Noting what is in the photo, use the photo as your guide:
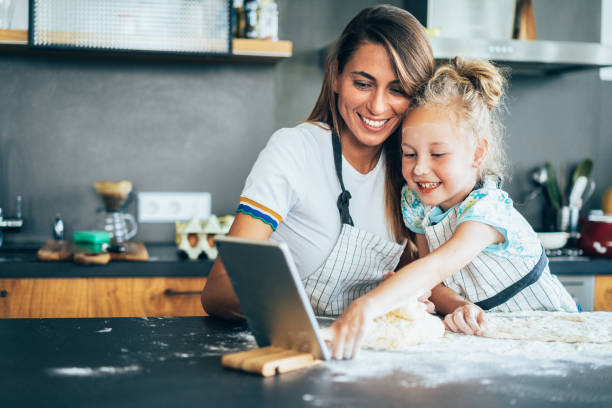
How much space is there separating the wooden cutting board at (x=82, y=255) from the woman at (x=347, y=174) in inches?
32.6

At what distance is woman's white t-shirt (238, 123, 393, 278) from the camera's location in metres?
1.30

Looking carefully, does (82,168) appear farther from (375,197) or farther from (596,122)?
(596,122)

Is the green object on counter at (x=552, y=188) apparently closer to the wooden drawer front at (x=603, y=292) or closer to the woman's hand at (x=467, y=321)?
the wooden drawer front at (x=603, y=292)

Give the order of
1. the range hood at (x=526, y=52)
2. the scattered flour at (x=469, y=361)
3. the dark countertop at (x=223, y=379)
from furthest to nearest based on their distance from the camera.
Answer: the range hood at (x=526, y=52)
the scattered flour at (x=469, y=361)
the dark countertop at (x=223, y=379)

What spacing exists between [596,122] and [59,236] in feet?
7.88

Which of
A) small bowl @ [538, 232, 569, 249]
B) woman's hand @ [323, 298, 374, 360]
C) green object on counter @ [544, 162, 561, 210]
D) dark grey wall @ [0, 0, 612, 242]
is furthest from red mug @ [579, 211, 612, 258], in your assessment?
woman's hand @ [323, 298, 374, 360]

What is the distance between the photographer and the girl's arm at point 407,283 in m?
0.90

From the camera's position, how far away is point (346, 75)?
1.36 metres

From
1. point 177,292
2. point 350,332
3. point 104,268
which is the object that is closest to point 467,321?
point 350,332

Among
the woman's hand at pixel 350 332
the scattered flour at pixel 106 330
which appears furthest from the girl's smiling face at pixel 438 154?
the scattered flour at pixel 106 330

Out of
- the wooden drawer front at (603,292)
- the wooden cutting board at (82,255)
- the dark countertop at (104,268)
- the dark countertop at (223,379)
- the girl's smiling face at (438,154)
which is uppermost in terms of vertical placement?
the girl's smiling face at (438,154)

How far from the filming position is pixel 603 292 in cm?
234

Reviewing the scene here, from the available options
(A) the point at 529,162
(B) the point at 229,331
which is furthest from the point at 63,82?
(A) the point at 529,162

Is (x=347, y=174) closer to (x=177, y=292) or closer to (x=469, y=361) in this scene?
(x=469, y=361)
